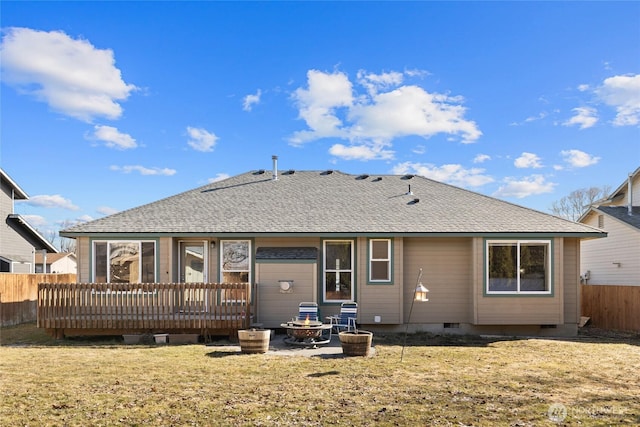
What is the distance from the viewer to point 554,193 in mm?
44094

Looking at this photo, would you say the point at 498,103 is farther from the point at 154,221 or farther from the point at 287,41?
the point at 154,221

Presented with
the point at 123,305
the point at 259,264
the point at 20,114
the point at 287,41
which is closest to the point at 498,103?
the point at 287,41

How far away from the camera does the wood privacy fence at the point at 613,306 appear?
1310 centimetres

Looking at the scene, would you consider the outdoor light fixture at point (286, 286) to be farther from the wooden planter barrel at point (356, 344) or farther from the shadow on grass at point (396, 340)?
the wooden planter barrel at point (356, 344)

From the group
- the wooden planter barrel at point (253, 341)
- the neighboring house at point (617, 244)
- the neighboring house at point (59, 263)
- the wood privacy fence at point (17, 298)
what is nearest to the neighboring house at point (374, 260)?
the wooden planter barrel at point (253, 341)

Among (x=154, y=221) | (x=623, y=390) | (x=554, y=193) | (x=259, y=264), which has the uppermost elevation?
(x=554, y=193)

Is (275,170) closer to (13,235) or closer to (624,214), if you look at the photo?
(624,214)

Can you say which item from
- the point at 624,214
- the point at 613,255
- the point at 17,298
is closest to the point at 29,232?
the point at 17,298

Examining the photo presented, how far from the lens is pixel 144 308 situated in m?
10.5

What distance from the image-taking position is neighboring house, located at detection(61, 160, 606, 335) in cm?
1137

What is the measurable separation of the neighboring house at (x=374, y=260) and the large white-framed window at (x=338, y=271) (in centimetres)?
3

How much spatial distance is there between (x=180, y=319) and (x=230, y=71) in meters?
9.76

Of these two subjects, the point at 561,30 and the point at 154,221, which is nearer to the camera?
the point at 154,221

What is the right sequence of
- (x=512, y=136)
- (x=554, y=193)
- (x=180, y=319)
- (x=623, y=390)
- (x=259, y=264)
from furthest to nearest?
1. (x=554, y=193)
2. (x=512, y=136)
3. (x=259, y=264)
4. (x=180, y=319)
5. (x=623, y=390)
